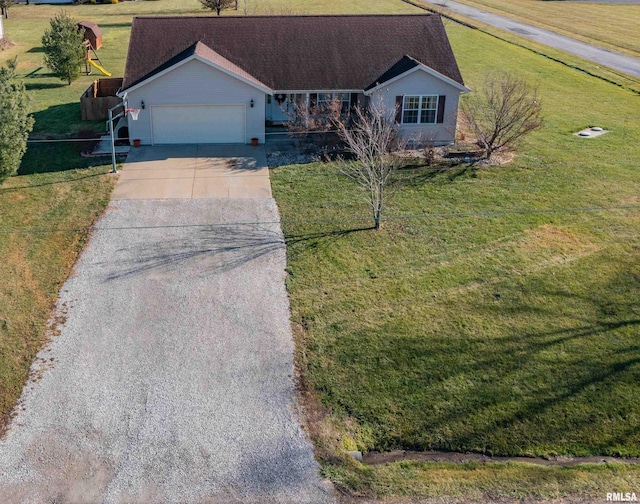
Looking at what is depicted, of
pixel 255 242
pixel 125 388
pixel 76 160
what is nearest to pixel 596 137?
pixel 255 242

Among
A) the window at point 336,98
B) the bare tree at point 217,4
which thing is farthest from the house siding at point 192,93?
the bare tree at point 217,4

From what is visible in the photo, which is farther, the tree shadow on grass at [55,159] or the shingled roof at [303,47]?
the shingled roof at [303,47]

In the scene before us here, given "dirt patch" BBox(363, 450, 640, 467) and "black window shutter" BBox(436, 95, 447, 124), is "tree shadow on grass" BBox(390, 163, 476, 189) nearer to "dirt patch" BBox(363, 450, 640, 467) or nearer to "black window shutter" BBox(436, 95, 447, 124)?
"black window shutter" BBox(436, 95, 447, 124)

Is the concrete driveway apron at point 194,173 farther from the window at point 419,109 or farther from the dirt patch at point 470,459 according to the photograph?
the dirt patch at point 470,459

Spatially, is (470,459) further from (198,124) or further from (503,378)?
(198,124)

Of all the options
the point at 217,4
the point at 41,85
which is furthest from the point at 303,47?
the point at 217,4

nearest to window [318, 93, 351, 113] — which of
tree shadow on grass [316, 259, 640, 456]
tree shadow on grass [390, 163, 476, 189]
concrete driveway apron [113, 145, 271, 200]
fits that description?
concrete driveway apron [113, 145, 271, 200]
